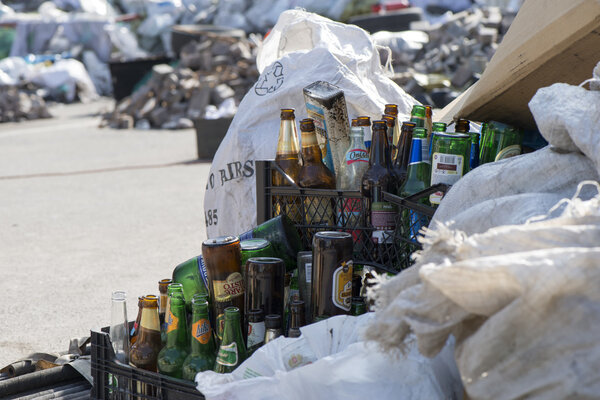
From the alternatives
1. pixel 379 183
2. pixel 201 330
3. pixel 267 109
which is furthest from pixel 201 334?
pixel 267 109

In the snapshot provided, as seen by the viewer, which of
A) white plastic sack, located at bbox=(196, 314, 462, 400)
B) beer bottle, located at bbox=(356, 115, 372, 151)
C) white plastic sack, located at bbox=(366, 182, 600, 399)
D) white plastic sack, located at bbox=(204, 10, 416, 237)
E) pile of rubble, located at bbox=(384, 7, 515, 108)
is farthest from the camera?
pile of rubble, located at bbox=(384, 7, 515, 108)

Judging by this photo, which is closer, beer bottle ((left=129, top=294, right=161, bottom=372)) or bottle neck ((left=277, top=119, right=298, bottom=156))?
beer bottle ((left=129, top=294, right=161, bottom=372))

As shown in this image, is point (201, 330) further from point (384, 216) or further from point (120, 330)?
point (384, 216)

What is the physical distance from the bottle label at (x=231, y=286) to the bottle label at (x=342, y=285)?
0.88 ft

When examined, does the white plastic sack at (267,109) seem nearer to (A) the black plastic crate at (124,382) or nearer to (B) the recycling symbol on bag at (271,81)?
(B) the recycling symbol on bag at (271,81)

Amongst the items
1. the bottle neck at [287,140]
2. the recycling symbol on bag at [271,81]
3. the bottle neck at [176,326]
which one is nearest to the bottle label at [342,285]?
the bottle neck at [176,326]

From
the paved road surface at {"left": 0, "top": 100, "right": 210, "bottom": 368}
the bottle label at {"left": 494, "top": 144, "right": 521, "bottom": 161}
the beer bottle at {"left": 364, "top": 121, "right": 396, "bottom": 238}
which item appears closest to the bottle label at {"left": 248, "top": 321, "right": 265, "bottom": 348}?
the beer bottle at {"left": 364, "top": 121, "right": 396, "bottom": 238}

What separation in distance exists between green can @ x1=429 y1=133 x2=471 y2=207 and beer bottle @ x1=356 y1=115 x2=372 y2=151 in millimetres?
341

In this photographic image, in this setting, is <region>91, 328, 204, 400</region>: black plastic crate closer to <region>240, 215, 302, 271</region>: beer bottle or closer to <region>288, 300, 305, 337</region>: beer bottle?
<region>288, 300, 305, 337</region>: beer bottle

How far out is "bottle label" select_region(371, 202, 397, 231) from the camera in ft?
6.84

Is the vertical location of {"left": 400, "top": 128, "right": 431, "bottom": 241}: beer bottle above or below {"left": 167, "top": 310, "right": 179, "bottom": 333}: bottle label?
above

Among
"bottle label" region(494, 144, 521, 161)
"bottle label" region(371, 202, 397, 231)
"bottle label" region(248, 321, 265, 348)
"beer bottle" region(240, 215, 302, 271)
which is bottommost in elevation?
"bottle label" region(248, 321, 265, 348)

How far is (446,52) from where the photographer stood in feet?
39.5

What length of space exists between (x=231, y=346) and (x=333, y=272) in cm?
32
